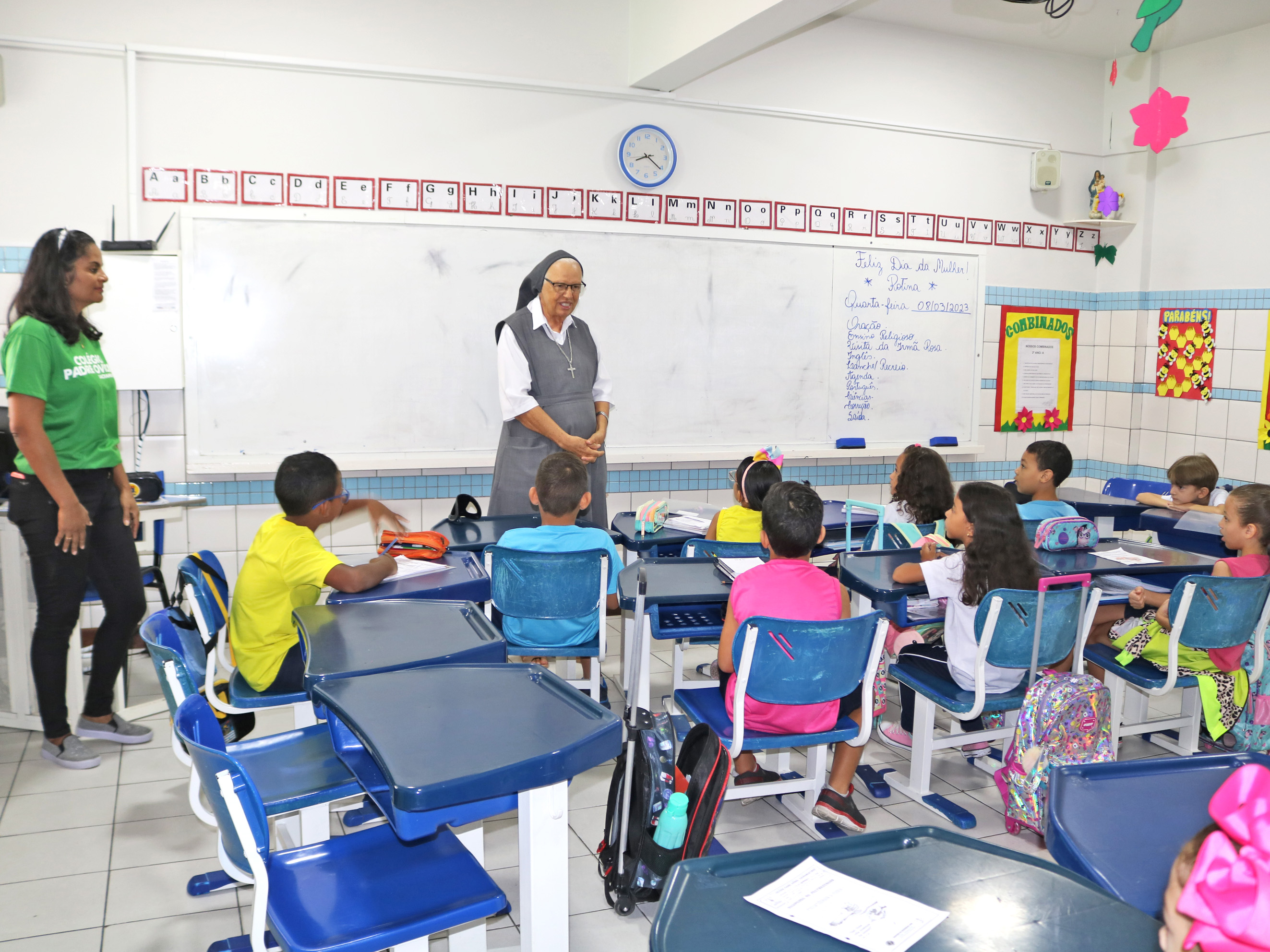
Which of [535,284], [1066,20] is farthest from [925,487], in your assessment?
[1066,20]

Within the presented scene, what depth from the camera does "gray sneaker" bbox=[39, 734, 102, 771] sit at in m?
3.14

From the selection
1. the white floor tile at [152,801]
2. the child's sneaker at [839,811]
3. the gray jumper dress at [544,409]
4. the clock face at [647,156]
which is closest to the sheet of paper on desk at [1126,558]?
the child's sneaker at [839,811]

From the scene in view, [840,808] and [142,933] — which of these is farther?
[840,808]

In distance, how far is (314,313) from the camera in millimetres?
4492

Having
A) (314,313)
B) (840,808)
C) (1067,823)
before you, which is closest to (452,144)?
(314,313)

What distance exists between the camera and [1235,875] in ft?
2.52

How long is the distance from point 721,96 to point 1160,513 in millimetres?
3017

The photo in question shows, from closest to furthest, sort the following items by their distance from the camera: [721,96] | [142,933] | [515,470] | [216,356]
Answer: [142,933], [515,470], [216,356], [721,96]

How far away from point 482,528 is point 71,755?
1535mm

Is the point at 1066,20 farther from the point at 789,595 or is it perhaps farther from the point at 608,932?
the point at 608,932


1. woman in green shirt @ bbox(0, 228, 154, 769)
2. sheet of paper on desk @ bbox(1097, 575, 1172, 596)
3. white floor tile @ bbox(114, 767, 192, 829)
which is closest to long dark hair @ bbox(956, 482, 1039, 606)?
sheet of paper on desk @ bbox(1097, 575, 1172, 596)

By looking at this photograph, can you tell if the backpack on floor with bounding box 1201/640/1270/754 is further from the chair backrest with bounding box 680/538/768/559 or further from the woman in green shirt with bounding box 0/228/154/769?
the woman in green shirt with bounding box 0/228/154/769

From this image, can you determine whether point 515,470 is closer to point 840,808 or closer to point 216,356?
point 216,356

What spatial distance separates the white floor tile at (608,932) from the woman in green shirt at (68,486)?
1.87 m
